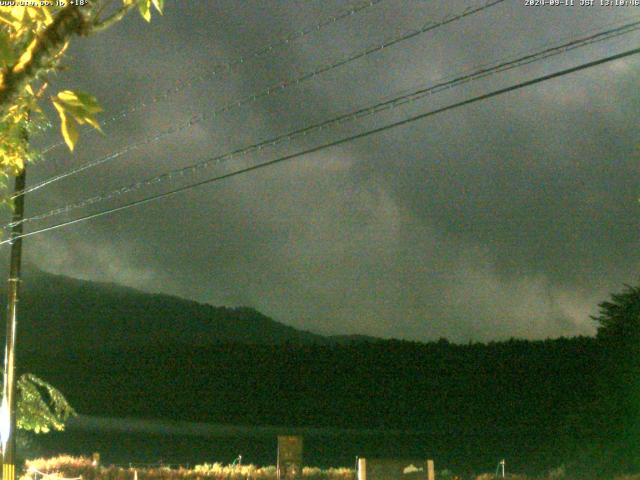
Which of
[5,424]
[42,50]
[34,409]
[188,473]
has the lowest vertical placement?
[188,473]

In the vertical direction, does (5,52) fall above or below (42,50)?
below

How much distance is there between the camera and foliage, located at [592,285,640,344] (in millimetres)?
32375

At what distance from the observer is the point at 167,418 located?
115250mm

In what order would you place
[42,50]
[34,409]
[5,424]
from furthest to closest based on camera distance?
[34,409] < [5,424] < [42,50]

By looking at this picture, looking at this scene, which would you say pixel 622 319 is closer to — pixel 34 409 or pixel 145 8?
pixel 34 409

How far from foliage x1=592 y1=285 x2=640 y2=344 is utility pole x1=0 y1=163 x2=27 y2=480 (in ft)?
69.4

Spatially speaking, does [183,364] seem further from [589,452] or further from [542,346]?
[589,452]

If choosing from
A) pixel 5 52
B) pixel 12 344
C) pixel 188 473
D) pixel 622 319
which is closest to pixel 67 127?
pixel 5 52

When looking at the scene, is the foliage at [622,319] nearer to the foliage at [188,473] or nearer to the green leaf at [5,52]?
the foliage at [188,473]

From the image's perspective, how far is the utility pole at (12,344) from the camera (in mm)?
18359

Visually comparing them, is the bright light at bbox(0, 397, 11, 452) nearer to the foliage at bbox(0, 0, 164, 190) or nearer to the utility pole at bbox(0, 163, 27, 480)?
the utility pole at bbox(0, 163, 27, 480)

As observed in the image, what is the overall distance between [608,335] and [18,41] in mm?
30611

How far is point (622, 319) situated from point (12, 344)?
73.7 ft

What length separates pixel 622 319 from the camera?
33.4 metres
